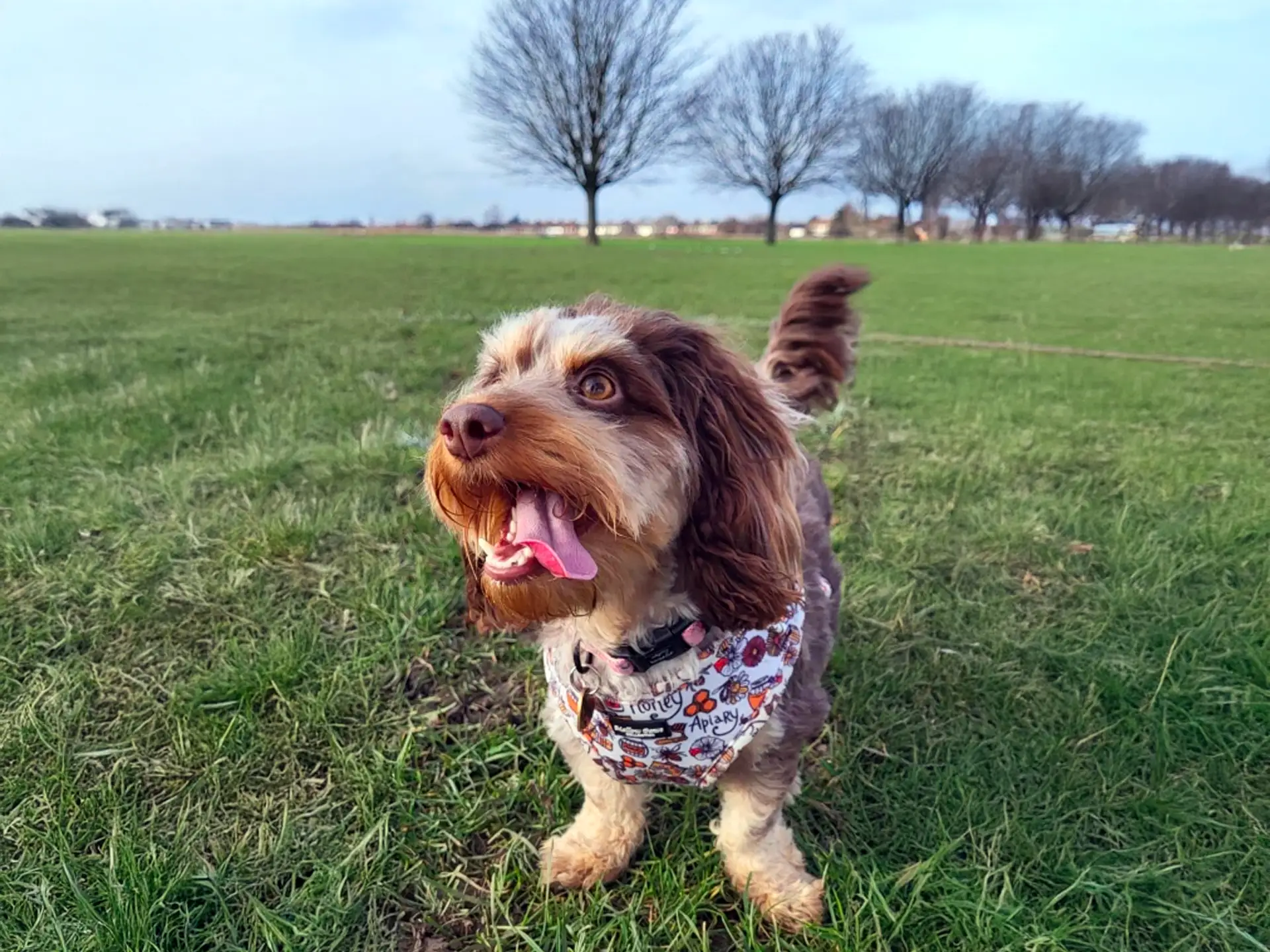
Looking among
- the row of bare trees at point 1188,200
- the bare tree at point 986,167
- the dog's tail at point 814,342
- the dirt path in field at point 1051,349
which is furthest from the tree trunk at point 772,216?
the dog's tail at point 814,342

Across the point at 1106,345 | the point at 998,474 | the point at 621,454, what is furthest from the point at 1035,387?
the point at 621,454

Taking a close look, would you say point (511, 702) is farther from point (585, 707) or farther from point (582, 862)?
point (585, 707)

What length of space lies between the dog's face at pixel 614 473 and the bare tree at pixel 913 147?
7198cm

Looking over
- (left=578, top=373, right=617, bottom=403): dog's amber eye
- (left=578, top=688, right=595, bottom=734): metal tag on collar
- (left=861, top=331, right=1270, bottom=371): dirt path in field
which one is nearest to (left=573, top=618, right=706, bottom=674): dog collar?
(left=578, top=688, right=595, bottom=734): metal tag on collar

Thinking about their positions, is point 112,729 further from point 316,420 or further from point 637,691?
point 316,420

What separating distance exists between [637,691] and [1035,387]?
7078mm

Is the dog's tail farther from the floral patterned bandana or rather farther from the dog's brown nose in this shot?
the dog's brown nose

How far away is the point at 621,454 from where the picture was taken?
6.27ft

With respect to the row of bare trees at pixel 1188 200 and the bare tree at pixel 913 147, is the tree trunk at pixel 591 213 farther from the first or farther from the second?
the row of bare trees at pixel 1188 200

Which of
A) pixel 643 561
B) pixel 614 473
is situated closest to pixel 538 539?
pixel 614 473

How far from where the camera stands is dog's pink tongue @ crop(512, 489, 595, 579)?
1.83m

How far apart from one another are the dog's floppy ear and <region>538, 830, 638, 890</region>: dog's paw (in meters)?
0.96

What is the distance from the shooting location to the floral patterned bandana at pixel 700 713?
231cm

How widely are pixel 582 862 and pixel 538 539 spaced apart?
53.6 inches
